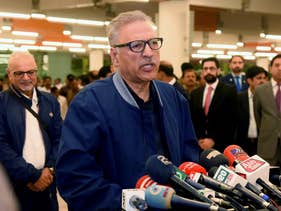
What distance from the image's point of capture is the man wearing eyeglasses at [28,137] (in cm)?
378

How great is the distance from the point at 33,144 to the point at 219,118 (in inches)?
→ 108

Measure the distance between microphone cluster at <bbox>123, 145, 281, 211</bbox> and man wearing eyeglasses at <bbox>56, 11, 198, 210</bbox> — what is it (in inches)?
12.3

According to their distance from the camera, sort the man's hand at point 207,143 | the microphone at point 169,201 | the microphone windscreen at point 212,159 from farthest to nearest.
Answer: the man's hand at point 207,143 < the microphone windscreen at point 212,159 < the microphone at point 169,201

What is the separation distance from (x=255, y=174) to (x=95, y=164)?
67 centimetres

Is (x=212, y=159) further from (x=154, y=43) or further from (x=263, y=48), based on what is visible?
(x=263, y=48)

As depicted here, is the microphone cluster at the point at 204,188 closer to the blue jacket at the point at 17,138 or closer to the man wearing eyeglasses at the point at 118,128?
the man wearing eyeglasses at the point at 118,128

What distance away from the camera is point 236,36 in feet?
75.5

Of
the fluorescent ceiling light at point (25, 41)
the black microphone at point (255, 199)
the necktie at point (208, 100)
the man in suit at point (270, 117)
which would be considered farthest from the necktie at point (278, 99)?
the fluorescent ceiling light at point (25, 41)

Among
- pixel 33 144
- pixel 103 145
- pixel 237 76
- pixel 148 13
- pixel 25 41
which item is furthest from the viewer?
pixel 25 41

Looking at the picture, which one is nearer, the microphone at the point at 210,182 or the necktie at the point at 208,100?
the microphone at the point at 210,182

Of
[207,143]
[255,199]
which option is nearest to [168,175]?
[255,199]

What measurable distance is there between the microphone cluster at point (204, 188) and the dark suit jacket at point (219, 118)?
3818 mm

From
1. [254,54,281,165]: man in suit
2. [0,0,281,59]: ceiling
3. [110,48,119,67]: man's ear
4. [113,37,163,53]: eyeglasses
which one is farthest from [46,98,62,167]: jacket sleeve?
[0,0,281,59]: ceiling

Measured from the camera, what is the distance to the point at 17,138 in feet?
12.4
